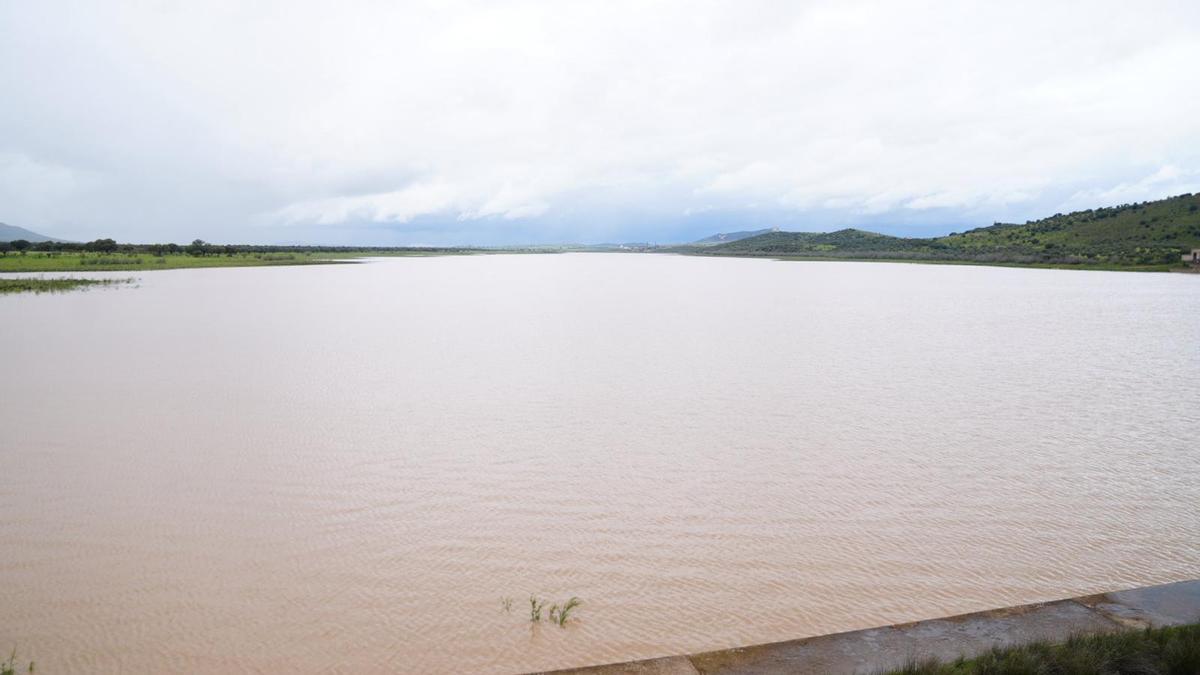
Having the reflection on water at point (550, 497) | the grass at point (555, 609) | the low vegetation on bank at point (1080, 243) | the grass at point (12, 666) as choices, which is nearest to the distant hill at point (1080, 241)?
the low vegetation on bank at point (1080, 243)

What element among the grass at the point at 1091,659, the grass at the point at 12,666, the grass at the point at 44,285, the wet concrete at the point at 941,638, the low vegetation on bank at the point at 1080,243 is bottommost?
the grass at the point at 12,666

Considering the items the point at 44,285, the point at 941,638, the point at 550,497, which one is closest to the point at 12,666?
the point at 550,497

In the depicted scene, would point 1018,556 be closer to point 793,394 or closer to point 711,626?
point 711,626

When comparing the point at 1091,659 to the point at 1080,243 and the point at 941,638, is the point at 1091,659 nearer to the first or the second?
the point at 941,638

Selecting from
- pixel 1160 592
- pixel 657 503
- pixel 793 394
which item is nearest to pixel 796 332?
pixel 793 394

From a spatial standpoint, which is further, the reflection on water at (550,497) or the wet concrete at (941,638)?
the reflection on water at (550,497)

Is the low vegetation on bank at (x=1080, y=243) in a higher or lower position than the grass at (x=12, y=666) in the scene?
higher

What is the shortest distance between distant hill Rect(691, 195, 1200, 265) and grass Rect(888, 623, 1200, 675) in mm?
84167

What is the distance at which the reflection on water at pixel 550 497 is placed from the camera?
5602mm

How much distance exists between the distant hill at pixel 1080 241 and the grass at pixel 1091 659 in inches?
3314

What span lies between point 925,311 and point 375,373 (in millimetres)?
24948

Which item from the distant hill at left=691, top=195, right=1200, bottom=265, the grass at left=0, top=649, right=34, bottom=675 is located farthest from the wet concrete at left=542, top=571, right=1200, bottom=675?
the distant hill at left=691, top=195, right=1200, bottom=265

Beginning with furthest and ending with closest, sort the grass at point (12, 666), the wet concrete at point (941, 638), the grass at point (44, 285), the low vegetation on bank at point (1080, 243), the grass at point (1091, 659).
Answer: the low vegetation on bank at point (1080, 243), the grass at point (44, 285), the grass at point (12, 666), the wet concrete at point (941, 638), the grass at point (1091, 659)

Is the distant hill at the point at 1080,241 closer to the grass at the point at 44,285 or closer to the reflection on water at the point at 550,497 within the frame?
the reflection on water at the point at 550,497
